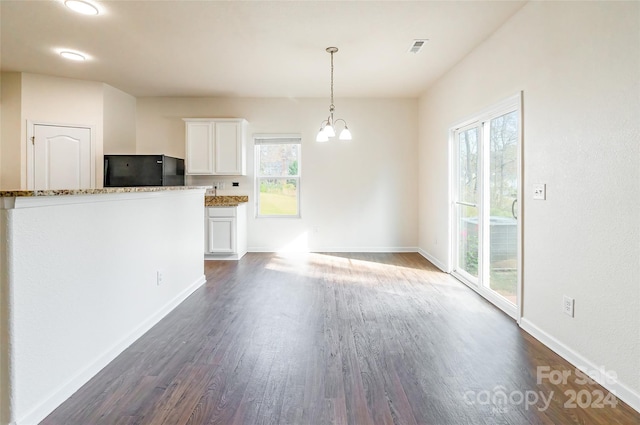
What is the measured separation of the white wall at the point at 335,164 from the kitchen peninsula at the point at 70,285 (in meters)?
3.32

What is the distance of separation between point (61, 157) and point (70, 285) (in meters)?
4.04

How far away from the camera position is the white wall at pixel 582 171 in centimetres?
185

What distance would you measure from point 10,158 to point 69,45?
6.64 ft

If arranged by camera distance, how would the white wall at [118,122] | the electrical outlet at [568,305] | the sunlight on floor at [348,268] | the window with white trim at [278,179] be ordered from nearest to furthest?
the electrical outlet at [568,305] < the sunlight on floor at [348,268] < the white wall at [118,122] < the window with white trim at [278,179]

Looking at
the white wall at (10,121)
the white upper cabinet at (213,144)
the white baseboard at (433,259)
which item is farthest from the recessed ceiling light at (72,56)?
the white baseboard at (433,259)

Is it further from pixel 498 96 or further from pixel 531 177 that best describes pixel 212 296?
pixel 498 96

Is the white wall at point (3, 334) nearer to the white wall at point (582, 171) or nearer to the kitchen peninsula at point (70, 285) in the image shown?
the kitchen peninsula at point (70, 285)

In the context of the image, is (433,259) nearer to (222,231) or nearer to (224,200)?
(222,231)

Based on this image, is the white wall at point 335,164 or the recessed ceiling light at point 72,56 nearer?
the recessed ceiling light at point 72,56

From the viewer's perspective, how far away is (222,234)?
5594 millimetres

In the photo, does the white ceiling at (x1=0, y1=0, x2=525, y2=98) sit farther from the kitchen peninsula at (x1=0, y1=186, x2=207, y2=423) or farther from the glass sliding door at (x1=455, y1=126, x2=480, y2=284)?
the kitchen peninsula at (x1=0, y1=186, x2=207, y2=423)

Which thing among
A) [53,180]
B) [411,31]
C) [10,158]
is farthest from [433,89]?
[10,158]

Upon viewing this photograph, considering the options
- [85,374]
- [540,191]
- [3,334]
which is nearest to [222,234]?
[85,374]

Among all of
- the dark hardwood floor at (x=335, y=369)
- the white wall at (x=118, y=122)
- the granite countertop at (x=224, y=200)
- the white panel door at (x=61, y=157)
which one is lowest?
the dark hardwood floor at (x=335, y=369)
